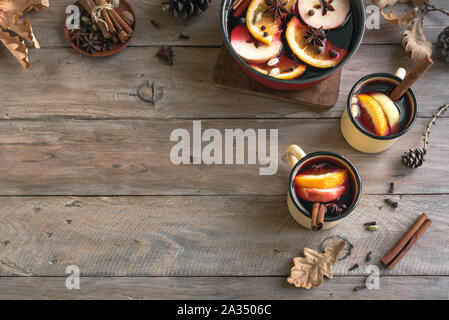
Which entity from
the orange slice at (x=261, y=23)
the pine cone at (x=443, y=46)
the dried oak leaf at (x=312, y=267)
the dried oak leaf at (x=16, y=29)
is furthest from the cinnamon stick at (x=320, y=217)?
the dried oak leaf at (x=16, y=29)

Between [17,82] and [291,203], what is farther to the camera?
[17,82]

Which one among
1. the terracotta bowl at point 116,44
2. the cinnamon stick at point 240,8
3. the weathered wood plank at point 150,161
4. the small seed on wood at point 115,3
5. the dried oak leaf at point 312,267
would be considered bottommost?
the dried oak leaf at point 312,267

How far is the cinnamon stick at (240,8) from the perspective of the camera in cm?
96

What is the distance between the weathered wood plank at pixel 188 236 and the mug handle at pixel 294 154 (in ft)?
0.32

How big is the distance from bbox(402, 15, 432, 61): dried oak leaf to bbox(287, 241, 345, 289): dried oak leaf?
44cm

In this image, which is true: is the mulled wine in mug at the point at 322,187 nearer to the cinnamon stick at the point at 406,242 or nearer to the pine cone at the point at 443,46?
the cinnamon stick at the point at 406,242

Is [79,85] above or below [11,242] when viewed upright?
above

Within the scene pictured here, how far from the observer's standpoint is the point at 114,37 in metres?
1.01

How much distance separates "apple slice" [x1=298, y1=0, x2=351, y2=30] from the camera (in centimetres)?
95

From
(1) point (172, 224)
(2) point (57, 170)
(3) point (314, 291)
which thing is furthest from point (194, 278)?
(2) point (57, 170)

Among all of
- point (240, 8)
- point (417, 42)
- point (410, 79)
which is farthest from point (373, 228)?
point (240, 8)

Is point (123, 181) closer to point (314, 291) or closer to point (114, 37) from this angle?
point (114, 37)

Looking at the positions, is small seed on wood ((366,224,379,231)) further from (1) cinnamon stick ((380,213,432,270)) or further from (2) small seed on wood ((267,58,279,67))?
(2) small seed on wood ((267,58,279,67))

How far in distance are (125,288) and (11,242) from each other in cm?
27
